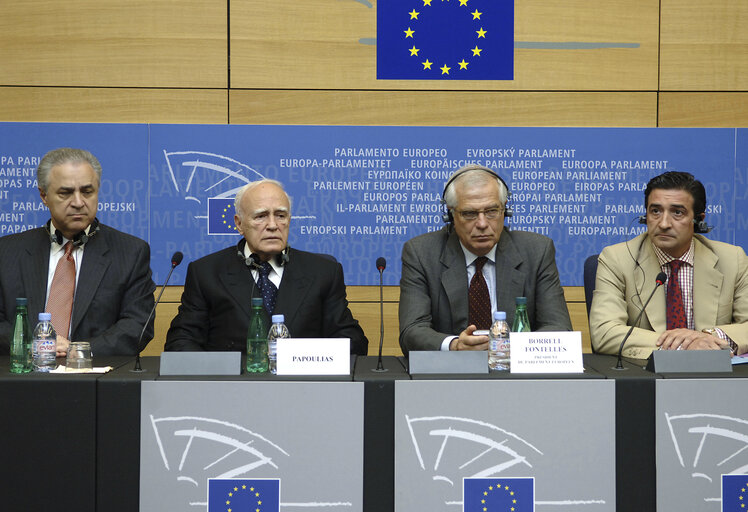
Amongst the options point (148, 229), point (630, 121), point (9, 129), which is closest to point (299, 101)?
point (148, 229)

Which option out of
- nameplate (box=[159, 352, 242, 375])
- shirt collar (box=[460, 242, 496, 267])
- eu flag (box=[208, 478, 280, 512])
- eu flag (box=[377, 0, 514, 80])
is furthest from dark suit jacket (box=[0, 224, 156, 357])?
eu flag (box=[377, 0, 514, 80])

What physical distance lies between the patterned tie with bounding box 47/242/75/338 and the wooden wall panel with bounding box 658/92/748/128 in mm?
3091

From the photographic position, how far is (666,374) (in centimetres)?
206

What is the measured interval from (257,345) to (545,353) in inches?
33.3

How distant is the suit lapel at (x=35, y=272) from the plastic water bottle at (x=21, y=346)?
0.57m

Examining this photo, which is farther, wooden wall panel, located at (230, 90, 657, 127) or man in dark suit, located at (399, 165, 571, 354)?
wooden wall panel, located at (230, 90, 657, 127)

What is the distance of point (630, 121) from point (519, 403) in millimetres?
2538

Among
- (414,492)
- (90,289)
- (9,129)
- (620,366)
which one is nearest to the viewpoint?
(414,492)

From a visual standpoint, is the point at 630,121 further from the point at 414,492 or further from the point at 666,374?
the point at 414,492

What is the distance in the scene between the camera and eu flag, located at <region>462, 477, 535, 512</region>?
1.93 meters

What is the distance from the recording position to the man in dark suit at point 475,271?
2748 millimetres

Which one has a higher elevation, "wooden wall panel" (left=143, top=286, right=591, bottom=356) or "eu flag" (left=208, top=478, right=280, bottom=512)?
"wooden wall panel" (left=143, top=286, right=591, bottom=356)

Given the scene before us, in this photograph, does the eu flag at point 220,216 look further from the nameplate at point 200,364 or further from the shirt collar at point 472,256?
the nameplate at point 200,364

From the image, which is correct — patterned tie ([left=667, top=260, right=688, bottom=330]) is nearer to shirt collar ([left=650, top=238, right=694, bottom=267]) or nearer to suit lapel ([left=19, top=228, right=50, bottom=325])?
shirt collar ([left=650, top=238, right=694, bottom=267])
